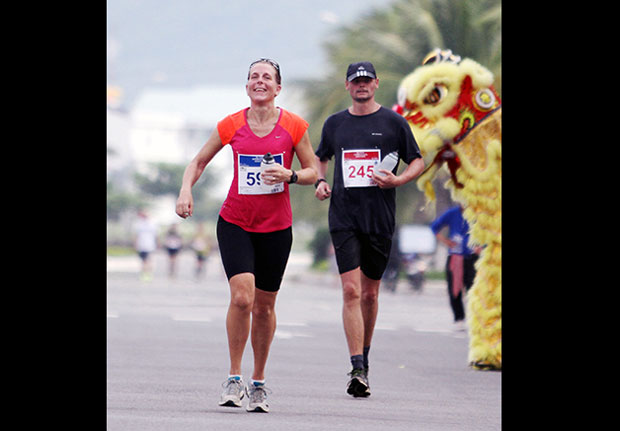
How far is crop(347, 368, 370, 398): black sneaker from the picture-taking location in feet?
26.5

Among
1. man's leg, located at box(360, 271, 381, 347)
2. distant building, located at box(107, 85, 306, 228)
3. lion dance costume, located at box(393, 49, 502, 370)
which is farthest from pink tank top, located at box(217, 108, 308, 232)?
distant building, located at box(107, 85, 306, 228)

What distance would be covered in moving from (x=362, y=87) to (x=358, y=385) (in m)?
1.97

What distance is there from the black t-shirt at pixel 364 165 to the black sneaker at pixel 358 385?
96 centimetres

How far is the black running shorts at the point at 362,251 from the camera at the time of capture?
27.6ft

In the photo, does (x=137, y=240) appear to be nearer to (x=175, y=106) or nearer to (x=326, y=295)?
(x=326, y=295)

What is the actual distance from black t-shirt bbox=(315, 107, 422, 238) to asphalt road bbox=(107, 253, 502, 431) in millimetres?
1135

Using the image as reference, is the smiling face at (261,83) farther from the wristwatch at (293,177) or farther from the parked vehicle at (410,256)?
the parked vehicle at (410,256)

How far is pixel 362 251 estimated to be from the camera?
860 cm

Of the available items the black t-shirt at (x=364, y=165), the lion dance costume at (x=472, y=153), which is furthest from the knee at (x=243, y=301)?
the lion dance costume at (x=472, y=153)

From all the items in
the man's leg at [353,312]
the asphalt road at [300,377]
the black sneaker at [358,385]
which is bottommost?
the asphalt road at [300,377]

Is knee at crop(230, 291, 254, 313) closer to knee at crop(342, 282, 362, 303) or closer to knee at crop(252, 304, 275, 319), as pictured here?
knee at crop(252, 304, 275, 319)

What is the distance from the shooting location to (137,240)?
98.9ft

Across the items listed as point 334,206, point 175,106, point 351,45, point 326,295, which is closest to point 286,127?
point 334,206
